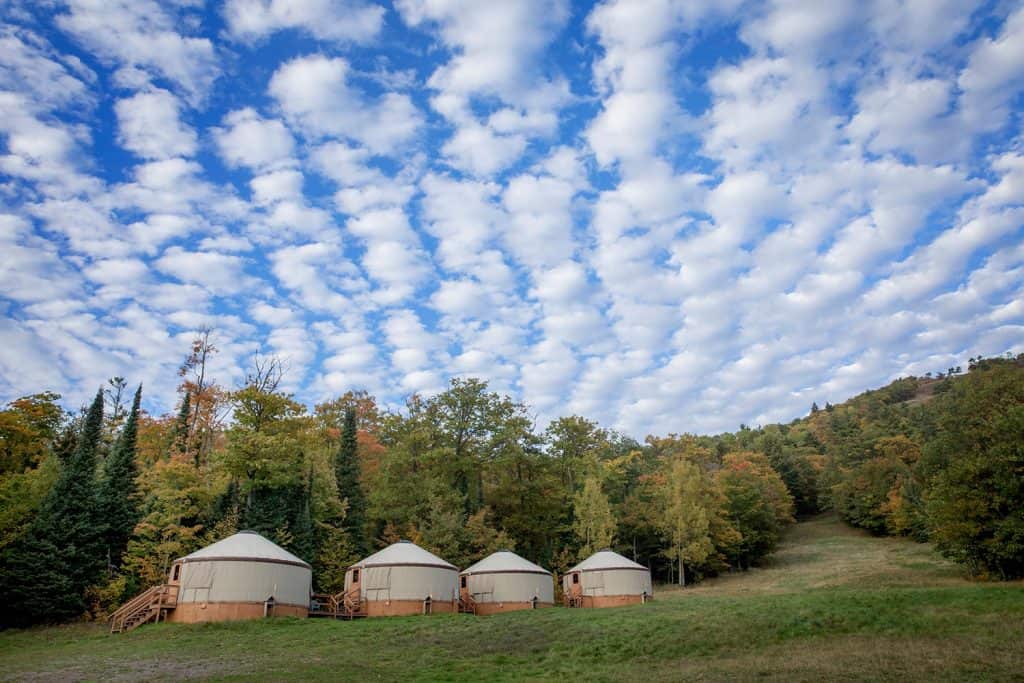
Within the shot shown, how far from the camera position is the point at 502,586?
107 ft

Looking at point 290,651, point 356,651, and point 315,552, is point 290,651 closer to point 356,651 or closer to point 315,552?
point 356,651

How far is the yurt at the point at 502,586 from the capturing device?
32250 mm

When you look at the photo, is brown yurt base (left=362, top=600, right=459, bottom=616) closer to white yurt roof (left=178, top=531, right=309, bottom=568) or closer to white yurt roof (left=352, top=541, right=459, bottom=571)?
white yurt roof (left=352, top=541, right=459, bottom=571)

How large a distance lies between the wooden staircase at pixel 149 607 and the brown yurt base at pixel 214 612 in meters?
0.34

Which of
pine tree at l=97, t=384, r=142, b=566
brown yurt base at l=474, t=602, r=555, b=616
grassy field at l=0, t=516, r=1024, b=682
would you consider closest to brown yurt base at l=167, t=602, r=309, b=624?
grassy field at l=0, t=516, r=1024, b=682

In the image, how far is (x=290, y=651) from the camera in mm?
17750

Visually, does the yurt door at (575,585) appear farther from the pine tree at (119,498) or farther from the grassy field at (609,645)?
the pine tree at (119,498)

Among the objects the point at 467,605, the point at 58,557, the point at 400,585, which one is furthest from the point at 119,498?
the point at 467,605

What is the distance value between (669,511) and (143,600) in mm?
32174

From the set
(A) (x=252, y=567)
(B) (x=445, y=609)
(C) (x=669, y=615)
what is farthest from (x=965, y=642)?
(A) (x=252, y=567)

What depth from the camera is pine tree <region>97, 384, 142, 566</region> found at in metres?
31.3

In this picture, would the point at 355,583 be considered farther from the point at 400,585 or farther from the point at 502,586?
the point at 502,586

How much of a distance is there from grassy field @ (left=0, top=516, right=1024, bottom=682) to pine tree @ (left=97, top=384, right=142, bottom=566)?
628cm

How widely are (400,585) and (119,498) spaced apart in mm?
15253
